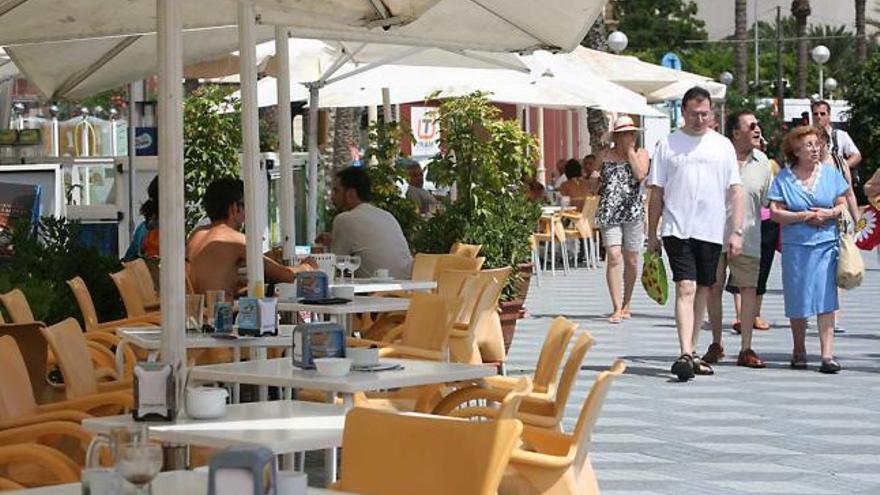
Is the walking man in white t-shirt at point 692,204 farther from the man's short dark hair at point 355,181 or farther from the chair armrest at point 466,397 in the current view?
the chair armrest at point 466,397

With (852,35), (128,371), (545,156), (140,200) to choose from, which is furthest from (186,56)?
(852,35)

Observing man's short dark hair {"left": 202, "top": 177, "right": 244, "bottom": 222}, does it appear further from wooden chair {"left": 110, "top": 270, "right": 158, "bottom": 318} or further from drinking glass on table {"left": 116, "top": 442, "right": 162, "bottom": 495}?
drinking glass on table {"left": 116, "top": 442, "right": 162, "bottom": 495}

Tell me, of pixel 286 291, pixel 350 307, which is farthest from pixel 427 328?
pixel 286 291

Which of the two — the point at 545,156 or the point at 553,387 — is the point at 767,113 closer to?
the point at 545,156

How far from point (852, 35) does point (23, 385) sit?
111 metres

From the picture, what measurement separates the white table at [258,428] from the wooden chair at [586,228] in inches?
790

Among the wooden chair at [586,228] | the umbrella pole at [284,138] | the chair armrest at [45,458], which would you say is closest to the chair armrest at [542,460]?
the chair armrest at [45,458]

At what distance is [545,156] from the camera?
4928cm

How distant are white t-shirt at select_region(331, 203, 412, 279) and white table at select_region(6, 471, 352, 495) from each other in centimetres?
854

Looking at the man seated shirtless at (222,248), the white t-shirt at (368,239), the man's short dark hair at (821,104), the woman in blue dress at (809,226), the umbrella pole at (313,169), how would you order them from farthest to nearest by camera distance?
1. the man's short dark hair at (821,104)
2. the umbrella pole at (313,169)
3. the woman in blue dress at (809,226)
4. the white t-shirt at (368,239)
5. the man seated shirtless at (222,248)

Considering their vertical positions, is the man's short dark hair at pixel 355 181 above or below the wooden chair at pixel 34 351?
above

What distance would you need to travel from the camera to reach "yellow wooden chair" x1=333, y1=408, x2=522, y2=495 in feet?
16.8

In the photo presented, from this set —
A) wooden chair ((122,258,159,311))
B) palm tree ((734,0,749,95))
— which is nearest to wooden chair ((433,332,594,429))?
wooden chair ((122,258,159,311))

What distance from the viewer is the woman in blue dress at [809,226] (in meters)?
13.5
